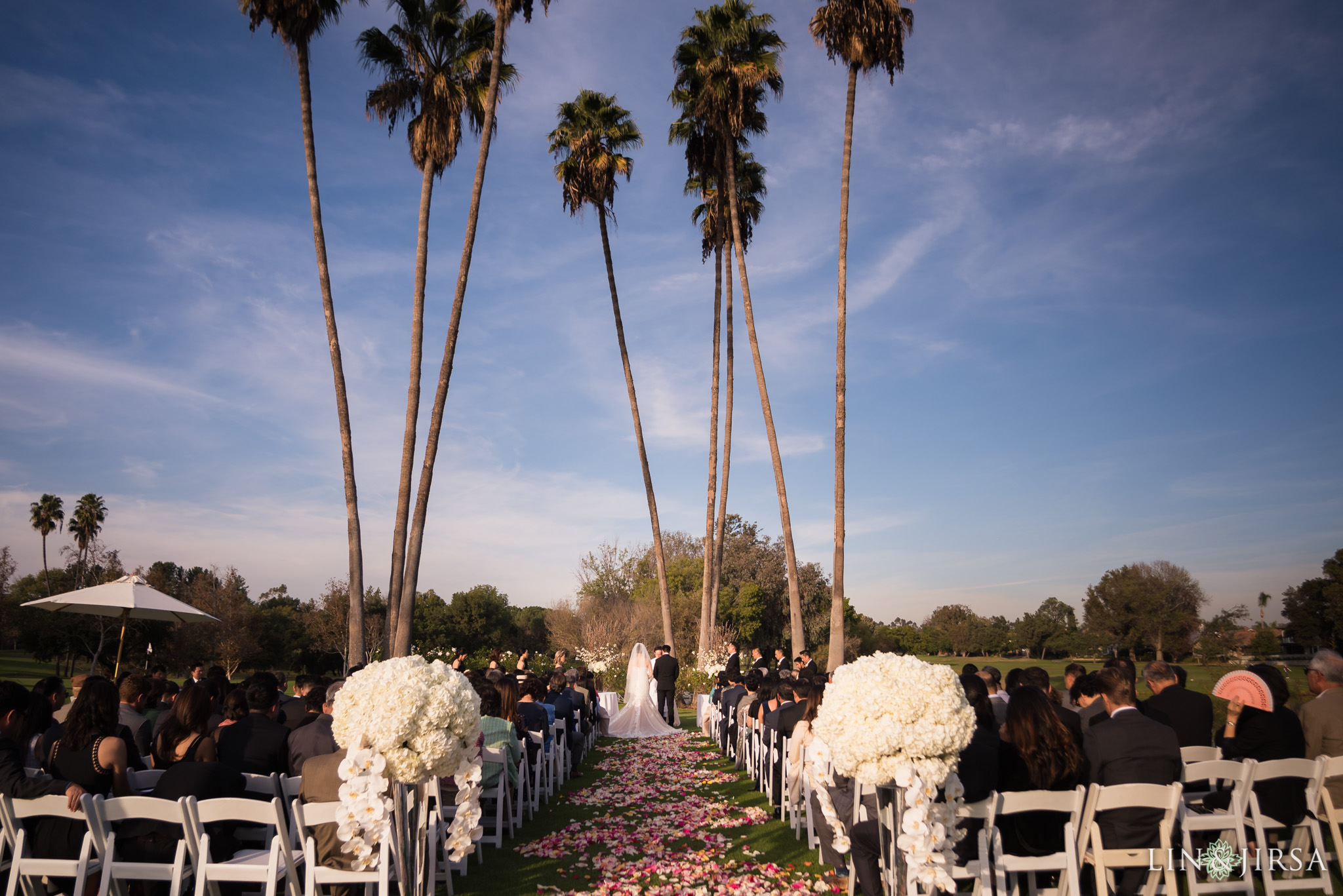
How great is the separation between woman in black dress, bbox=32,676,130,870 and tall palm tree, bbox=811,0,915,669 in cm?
1410

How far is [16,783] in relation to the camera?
4457mm

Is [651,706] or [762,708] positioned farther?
[651,706]

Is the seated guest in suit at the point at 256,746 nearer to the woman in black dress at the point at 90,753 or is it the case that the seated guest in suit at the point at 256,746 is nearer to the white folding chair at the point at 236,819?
the woman in black dress at the point at 90,753

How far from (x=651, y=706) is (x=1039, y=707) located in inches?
545

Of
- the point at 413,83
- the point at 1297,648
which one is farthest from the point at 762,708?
the point at 1297,648

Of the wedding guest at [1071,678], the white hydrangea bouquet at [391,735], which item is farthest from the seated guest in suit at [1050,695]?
the white hydrangea bouquet at [391,735]

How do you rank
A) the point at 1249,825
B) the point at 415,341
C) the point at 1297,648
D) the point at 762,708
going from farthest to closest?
the point at 1297,648 < the point at 415,341 < the point at 762,708 < the point at 1249,825

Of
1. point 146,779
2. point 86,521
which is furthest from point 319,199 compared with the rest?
point 86,521

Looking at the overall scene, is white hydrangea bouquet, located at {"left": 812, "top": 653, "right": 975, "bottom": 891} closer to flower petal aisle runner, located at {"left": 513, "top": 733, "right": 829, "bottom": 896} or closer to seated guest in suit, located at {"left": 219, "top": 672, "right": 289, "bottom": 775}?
flower petal aisle runner, located at {"left": 513, "top": 733, "right": 829, "bottom": 896}

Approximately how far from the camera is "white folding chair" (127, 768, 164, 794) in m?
4.97

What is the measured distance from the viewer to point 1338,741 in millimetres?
5816

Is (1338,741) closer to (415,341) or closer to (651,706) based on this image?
(651,706)

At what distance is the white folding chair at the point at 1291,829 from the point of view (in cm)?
492

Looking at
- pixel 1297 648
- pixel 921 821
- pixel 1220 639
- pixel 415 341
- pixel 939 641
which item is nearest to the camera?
pixel 921 821
